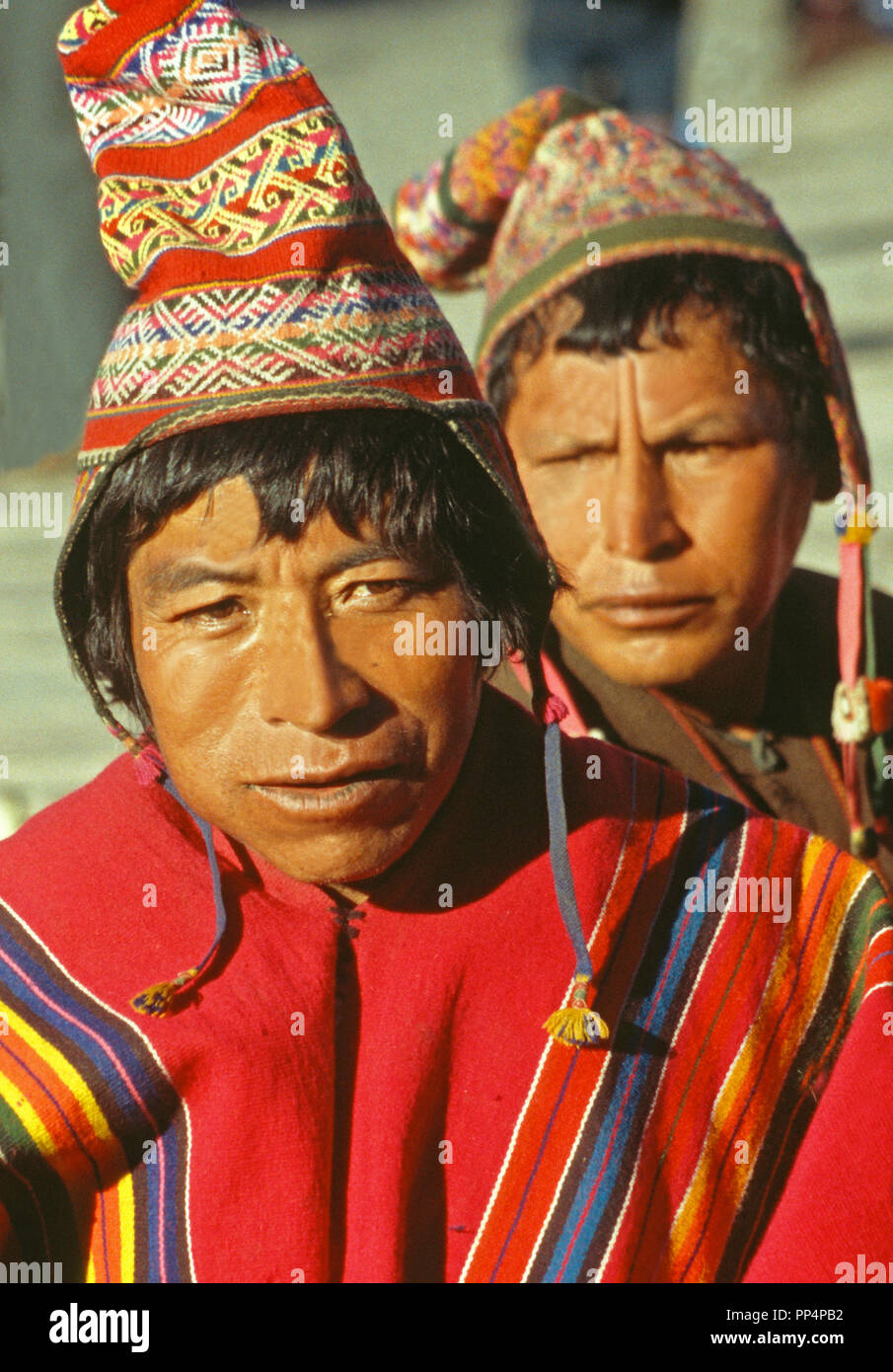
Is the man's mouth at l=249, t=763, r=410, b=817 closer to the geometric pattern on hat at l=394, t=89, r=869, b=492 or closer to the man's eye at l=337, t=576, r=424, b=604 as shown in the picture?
the man's eye at l=337, t=576, r=424, b=604

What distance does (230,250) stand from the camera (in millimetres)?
1682

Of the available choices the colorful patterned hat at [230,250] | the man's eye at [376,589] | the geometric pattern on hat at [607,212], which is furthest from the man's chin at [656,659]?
the man's eye at [376,589]

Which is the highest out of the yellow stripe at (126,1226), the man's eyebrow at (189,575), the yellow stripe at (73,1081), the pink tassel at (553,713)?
the man's eyebrow at (189,575)

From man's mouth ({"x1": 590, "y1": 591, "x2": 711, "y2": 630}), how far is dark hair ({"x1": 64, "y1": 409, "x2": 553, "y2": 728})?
71 cm

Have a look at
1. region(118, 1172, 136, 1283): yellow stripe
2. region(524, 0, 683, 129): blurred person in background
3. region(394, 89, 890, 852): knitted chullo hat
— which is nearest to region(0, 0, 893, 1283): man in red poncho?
region(118, 1172, 136, 1283): yellow stripe

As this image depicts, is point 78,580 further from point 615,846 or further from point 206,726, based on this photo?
point 615,846

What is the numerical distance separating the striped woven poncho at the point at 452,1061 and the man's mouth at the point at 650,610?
0.64 metres

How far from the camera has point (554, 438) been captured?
2.59 m

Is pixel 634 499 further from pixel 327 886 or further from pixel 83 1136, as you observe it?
pixel 83 1136

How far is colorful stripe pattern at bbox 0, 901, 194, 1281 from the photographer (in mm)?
1695

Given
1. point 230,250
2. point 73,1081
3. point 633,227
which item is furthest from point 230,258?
point 633,227

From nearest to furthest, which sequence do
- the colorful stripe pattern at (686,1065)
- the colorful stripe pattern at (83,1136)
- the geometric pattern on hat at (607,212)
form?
1. the colorful stripe pattern at (83,1136)
2. the colorful stripe pattern at (686,1065)
3. the geometric pattern on hat at (607,212)

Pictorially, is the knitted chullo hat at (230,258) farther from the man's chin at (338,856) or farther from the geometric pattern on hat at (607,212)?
the geometric pattern on hat at (607,212)

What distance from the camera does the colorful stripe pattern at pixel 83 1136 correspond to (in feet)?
5.56
